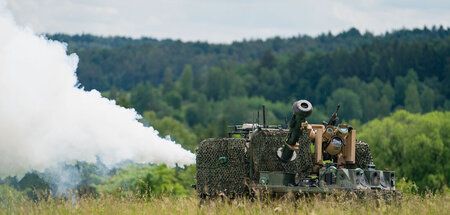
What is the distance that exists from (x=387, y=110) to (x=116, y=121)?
13732 centimetres

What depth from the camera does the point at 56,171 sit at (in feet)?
89.5

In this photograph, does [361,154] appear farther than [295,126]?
Yes

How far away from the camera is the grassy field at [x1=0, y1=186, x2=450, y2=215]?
1568 centimetres

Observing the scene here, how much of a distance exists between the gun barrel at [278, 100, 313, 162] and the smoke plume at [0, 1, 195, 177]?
4.46 meters

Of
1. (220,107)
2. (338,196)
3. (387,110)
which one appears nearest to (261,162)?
(338,196)

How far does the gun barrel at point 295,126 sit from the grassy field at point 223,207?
1439 millimetres

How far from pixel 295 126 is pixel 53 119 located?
7.16m

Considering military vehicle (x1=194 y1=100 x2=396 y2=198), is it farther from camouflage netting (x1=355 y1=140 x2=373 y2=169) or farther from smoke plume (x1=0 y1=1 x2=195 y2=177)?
smoke plume (x1=0 y1=1 x2=195 y2=177)

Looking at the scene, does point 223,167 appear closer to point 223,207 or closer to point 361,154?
point 223,207

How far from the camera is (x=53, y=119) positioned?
22.2 metres

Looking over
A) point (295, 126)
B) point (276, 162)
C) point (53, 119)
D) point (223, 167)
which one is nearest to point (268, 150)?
point (276, 162)

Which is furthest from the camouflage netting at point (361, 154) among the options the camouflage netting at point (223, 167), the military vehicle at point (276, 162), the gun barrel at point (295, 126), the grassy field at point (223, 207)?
the grassy field at point (223, 207)

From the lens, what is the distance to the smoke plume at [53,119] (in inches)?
836

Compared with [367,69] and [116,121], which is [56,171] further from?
[367,69]
